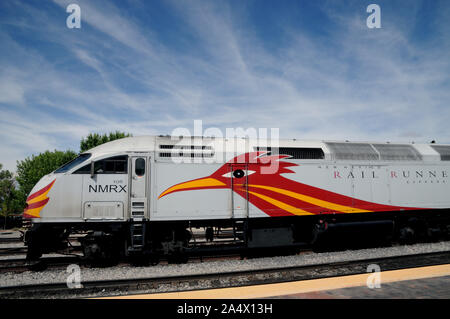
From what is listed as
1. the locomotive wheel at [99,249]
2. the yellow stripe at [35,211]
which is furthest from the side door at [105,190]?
the yellow stripe at [35,211]

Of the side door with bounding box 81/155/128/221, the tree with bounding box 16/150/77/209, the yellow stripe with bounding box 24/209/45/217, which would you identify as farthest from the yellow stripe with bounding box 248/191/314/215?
the tree with bounding box 16/150/77/209

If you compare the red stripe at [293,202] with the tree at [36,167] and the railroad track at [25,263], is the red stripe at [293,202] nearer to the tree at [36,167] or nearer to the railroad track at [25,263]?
the railroad track at [25,263]

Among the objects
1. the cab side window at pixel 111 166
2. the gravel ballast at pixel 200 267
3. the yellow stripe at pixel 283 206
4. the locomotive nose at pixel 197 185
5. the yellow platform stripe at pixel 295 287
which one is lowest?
the gravel ballast at pixel 200 267

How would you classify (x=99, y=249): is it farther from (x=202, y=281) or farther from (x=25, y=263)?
(x=202, y=281)

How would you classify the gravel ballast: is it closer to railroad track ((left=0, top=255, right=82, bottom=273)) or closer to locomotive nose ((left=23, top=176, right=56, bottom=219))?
railroad track ((left=0, top=255, right=82, bottom=273))

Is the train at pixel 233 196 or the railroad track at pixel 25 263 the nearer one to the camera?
the train at pixel 233 196

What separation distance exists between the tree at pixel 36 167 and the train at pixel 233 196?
152 ft

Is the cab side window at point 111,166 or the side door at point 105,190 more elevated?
the cab side window at point 111,166

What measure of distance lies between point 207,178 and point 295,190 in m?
3.34

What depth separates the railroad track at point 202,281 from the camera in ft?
23.1

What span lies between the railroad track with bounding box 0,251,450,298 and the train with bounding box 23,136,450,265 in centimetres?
135

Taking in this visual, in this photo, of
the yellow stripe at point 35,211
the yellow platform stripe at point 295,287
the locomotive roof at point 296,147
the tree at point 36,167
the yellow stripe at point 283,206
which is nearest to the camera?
the yellow platform stripe at point 295,287

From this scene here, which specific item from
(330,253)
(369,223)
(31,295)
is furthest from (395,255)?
(31,295)
